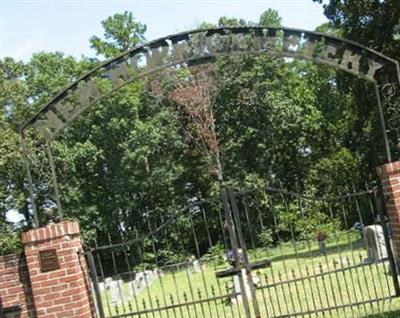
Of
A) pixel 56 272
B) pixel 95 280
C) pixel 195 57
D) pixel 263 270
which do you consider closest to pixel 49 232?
pixel 56 272

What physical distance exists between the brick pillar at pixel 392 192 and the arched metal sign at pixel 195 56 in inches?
8.2

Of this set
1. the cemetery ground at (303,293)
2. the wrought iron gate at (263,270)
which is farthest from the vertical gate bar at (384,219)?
the cemetery ground at (303,293)

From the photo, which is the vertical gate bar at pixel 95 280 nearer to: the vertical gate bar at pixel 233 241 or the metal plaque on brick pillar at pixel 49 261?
the metal plaque on brick pillar at pixel 49 261

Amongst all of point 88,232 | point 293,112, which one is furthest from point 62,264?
point 293,112

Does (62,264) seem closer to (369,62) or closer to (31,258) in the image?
(31,258)

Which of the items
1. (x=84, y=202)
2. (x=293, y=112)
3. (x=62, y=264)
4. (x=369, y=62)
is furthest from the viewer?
(x=293, y=112)

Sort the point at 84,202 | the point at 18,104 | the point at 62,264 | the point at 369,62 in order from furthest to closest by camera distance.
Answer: the point at 84,202, the point at 18,104, the point at 369,62, the point at 62,264

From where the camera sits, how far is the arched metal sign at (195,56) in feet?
23.7

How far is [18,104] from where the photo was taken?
29.3m

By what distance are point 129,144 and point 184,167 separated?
327 cm

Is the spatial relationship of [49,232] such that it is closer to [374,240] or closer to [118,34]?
[374,240]

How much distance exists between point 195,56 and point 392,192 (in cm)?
286

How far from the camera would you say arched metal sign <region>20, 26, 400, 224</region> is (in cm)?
722

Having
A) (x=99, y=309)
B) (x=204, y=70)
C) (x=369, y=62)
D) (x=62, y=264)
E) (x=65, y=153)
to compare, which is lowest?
(x=99, y=309)
